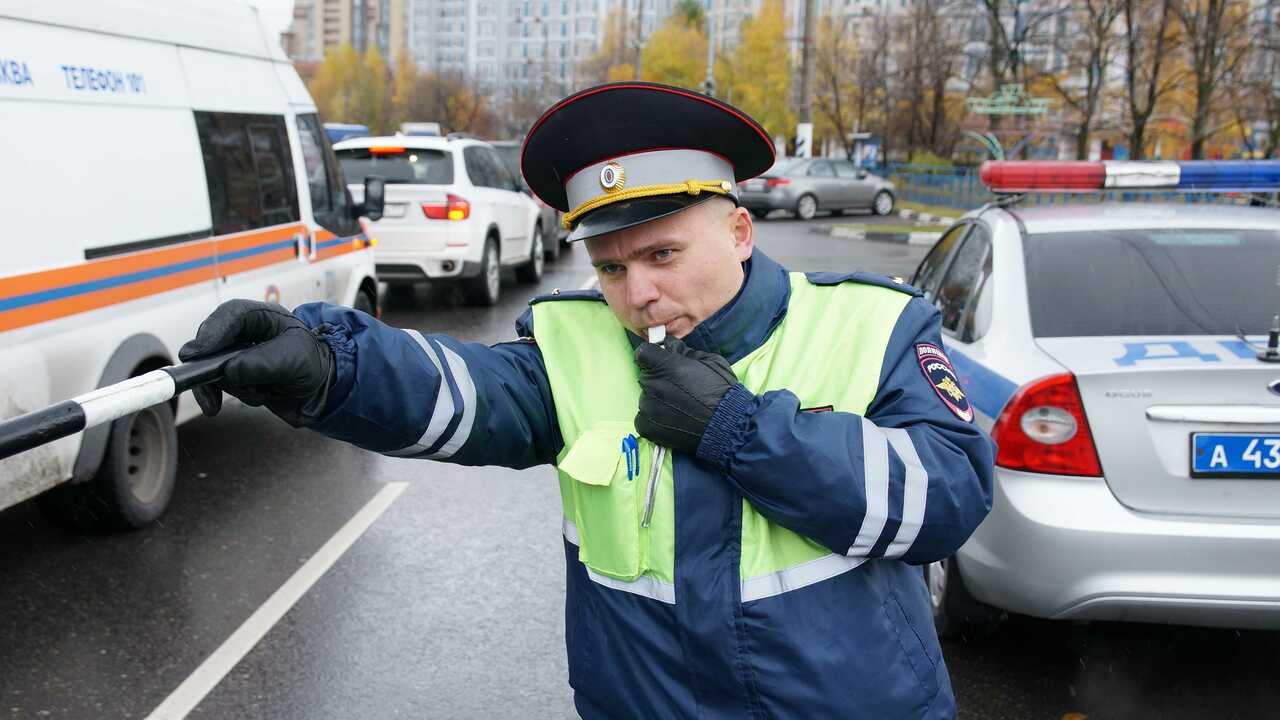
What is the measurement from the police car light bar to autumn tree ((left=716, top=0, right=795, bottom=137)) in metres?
53.5

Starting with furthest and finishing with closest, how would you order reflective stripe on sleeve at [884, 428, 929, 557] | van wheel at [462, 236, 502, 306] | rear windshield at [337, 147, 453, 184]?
van wheel at [462, 236, 502, 306], rear windshield at [337, 147, 453, 184], reflective stripe on sleeve at [884, 428, 929, 557]

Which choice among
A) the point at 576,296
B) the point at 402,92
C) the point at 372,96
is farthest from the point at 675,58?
the point at 576,296

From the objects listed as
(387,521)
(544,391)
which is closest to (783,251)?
(387,521)

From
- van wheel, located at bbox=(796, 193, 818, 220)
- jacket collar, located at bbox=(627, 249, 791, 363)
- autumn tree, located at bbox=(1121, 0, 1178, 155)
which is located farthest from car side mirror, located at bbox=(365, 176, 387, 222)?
autumn tree, located at bbox=(1121, 0, 1178, 155)

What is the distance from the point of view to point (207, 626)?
4.23 m

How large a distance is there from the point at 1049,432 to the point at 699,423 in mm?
2139

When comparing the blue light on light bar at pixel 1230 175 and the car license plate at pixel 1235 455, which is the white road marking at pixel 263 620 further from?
the blue light on light bar at pixel 1230 175

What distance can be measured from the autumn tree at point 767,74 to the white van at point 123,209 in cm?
5318

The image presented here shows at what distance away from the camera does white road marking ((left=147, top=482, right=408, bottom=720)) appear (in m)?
3.65

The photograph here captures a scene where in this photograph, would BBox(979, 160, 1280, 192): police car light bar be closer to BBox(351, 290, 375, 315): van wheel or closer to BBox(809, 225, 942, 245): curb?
BBox(351, 290, 375, 315): van wheel

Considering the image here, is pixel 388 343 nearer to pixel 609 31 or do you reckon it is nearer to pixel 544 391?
pixel 544 391

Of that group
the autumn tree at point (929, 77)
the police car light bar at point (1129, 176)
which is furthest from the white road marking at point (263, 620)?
the autumn tree at point (929, 77)

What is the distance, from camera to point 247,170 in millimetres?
6211

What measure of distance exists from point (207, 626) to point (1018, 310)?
3.09 m
